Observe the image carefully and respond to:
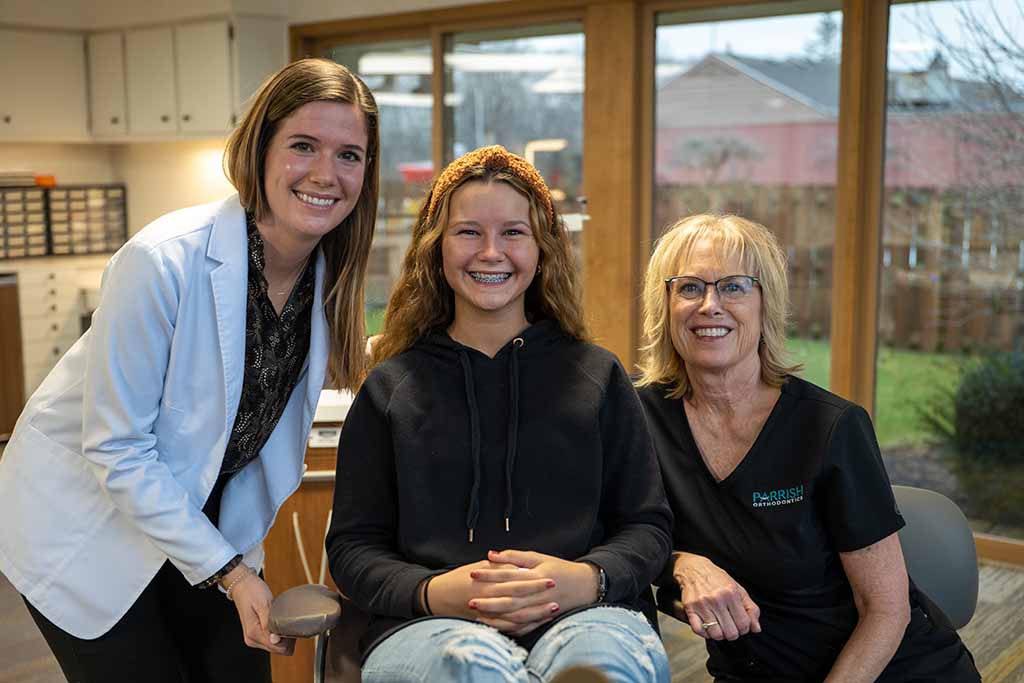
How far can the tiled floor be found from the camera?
126 inches

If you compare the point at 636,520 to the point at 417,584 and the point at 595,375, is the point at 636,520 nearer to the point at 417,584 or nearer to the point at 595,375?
the point at 595,375

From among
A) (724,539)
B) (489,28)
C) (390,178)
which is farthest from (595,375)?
(390,178)

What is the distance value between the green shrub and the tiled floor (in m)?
0.41

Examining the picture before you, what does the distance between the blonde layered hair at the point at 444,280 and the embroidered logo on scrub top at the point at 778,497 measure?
428mm

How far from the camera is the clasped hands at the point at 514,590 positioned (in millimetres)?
1673

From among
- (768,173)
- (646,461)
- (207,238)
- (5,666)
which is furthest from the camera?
(768,173)

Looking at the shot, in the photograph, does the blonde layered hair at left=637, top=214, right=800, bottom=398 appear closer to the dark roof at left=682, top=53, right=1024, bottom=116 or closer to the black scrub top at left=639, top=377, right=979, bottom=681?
the black scrub top at left=639, top=377, right=979, bottom=681

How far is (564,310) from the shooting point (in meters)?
2.00

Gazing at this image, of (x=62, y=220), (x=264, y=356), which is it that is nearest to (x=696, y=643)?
(x=264, y=356)

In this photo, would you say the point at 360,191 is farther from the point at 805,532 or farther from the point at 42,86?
the point at 42,86

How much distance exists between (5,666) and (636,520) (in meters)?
2.34

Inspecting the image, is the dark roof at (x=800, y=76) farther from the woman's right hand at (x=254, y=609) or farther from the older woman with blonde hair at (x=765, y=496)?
the woman's right hand at (x=254, y=609)

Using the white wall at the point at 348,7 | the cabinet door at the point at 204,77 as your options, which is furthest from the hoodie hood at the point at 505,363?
the cabinet door at the point at 204,77

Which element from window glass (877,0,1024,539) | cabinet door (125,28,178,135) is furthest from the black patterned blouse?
cabinet door (125,28,178,135)
